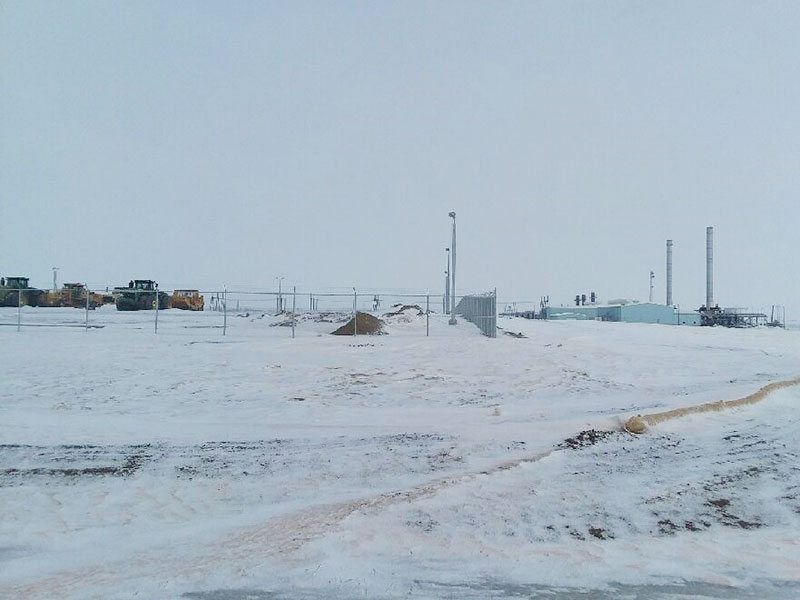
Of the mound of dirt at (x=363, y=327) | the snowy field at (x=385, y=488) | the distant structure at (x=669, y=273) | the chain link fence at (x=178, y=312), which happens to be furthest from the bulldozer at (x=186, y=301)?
the distant structure at (x=669, y=273)

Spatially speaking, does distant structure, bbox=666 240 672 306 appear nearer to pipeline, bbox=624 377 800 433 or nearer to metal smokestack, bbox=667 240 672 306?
metal smokestack, bbox=667 240 672 306

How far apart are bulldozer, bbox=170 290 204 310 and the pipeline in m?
43.6

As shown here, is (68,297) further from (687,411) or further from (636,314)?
(636,314)

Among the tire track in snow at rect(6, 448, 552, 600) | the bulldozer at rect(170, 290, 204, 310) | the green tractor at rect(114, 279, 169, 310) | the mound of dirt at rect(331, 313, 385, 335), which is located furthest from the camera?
the bulldozer at rect(170, 290, 204, 310)

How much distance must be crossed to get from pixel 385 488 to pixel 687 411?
5.62 metres

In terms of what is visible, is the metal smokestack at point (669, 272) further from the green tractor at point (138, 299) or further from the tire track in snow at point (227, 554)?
the tire track in snow at point (227, 554)

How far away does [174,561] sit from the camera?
4738 mm

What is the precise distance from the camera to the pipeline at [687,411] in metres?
9.12

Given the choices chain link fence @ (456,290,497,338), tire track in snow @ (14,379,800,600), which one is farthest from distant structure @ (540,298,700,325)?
tire track in snow @ (14,379,800,600)

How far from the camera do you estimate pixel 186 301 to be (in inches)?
1983

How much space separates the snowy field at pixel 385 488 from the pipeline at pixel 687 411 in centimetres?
21

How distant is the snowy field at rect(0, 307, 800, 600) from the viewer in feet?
14.7

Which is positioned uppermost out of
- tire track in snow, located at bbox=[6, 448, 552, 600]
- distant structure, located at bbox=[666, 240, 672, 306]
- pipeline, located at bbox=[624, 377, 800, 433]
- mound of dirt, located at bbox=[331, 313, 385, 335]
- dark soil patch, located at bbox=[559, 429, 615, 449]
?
distant structure, located at bbox=[666, 240, 672, 306]

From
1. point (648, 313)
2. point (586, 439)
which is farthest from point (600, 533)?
point (648, 313)
